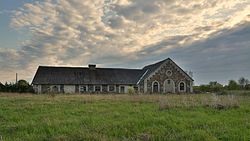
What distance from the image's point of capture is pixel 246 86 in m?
49.1

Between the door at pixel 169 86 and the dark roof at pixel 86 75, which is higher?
the dark roof at pixel 86 75

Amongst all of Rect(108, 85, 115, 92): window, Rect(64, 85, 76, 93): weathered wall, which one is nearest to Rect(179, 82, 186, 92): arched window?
Rect(108, 85, 115, 92): window

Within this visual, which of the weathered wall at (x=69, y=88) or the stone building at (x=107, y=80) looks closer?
the stone building at (x=107, y=80)

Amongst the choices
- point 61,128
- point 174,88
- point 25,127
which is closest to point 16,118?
point 25,127

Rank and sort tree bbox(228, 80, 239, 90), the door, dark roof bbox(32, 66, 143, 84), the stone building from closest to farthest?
1. the stone building
2. dark roof bbox(32, 66, 143, 84)
3. the door
4. tree bbox(228, 80, 239, 90)

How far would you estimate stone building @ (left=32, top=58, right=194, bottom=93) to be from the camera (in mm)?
45406

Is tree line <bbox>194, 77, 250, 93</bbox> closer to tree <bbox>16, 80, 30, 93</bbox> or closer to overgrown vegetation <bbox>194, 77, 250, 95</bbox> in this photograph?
overgrown vegetation <bbox>194, 77, 250, 95</bbox>

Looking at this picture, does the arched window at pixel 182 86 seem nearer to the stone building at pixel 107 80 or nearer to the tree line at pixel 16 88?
the stone building at pixel 107 80

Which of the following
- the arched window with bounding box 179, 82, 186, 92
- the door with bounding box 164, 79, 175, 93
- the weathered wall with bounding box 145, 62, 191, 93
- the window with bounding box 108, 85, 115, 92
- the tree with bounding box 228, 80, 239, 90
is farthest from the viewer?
the tree with bounding box 228, 80, 239, 90

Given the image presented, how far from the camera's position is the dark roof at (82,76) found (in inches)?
1792

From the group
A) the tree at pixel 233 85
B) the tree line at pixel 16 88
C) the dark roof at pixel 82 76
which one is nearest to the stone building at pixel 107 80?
the dark roof at pixel 82 76

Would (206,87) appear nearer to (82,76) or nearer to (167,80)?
(167,80)

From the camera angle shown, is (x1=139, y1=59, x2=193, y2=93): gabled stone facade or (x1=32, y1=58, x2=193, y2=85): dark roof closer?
(x1=32, y1=58, x2=193, y2=85): dark roof

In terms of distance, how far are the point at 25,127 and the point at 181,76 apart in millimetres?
41617
